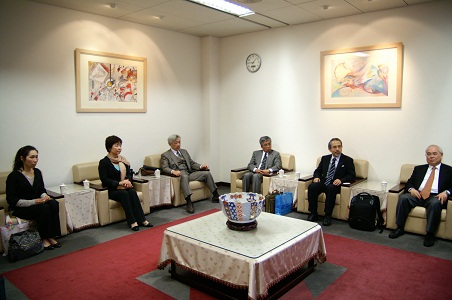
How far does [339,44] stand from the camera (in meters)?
5.86

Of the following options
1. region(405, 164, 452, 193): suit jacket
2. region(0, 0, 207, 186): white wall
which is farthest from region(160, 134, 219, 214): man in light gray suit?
region(405, 164, 452, 193): suit jacket

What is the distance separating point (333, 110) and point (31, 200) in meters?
4.50

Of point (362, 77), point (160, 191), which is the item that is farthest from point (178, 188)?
point (362, 77)

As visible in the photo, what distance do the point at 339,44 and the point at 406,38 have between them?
3.22 ft

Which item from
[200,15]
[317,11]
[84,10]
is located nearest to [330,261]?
[317,11]

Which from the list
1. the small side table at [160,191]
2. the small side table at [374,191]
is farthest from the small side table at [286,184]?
the small side table at [160,191]

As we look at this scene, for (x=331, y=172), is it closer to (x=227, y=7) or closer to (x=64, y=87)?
(x=227, y=7)

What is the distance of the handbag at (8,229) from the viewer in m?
4.03

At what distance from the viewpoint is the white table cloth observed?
2836 mm

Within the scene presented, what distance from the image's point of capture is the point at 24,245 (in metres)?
3.96

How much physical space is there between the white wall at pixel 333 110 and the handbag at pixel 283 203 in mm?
924

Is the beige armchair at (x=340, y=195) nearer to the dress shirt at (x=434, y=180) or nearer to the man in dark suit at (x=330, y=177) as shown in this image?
the man in dark suit at (x=330, y=177)

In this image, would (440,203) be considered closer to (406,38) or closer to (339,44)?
(406,38)

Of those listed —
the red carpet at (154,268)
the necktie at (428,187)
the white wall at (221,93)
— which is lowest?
the red carpet at (154,268)
